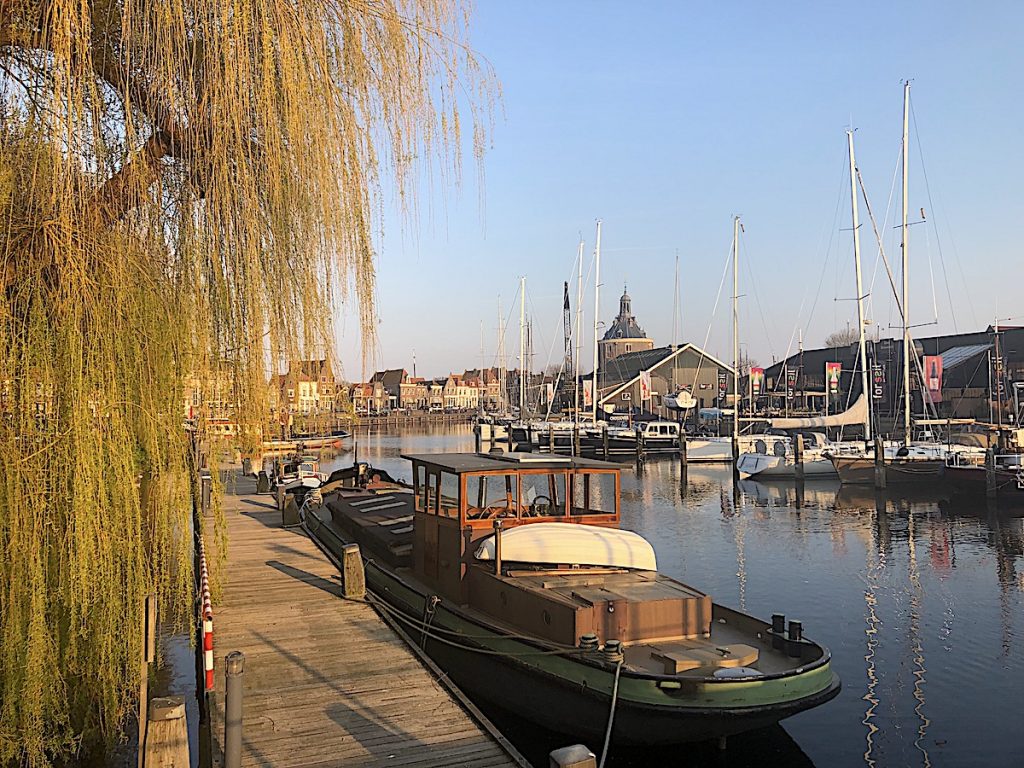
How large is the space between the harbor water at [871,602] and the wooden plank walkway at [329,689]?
10.4 ft

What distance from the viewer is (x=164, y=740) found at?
21.4 ft

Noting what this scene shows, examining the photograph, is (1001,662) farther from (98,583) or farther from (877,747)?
(98,583)

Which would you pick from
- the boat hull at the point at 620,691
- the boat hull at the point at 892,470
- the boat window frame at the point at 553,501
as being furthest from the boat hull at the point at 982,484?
the boat hull at the point at 620,691

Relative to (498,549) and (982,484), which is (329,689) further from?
(982,484)

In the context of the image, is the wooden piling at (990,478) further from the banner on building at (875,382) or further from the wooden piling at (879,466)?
the banner on building at (875,382)

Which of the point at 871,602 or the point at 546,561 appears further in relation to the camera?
the point at 871,602

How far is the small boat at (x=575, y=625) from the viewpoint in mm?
9828

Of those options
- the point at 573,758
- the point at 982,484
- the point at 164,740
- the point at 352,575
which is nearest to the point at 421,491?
the point at 352,575

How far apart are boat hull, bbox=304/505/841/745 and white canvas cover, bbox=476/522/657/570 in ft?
3.70

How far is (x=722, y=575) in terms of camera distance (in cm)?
2339

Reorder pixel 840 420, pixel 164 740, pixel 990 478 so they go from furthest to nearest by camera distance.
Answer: pixel 840 420 < pixel 990 478 < pixel 164 740

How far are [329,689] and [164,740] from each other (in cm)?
252

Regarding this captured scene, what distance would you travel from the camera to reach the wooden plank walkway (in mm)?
7355

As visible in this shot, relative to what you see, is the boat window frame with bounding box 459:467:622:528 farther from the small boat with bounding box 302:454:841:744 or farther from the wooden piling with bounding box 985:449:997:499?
the wooden piling with bounding box 985:449:997:499
